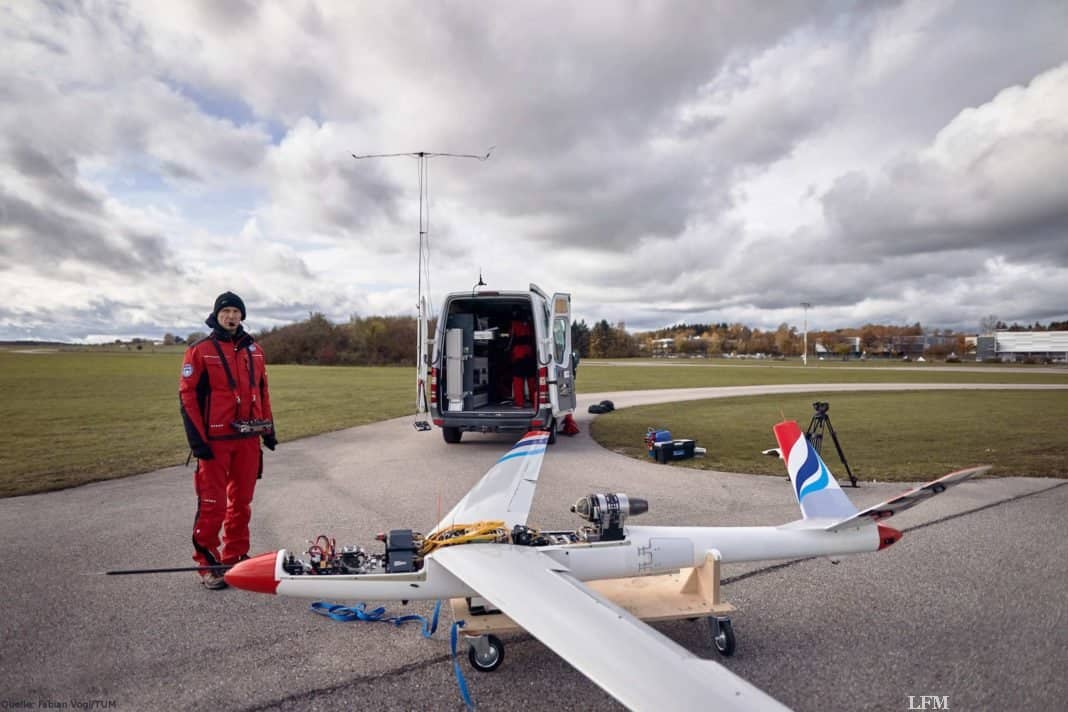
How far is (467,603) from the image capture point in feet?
12.4

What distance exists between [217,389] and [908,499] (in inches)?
213

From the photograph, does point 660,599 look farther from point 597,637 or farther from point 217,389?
point 217,389

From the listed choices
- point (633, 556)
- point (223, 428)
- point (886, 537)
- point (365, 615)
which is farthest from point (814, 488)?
point (223, 428)

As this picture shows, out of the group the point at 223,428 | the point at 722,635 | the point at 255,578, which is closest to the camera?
the point at 255,578

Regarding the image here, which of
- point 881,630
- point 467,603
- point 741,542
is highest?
point 741,542

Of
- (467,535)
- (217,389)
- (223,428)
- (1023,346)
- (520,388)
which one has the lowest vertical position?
(467,535)

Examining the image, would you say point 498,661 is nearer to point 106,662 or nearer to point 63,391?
point 106,662

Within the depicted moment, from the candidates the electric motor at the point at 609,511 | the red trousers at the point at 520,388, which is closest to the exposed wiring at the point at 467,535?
the electric motor at the point at 609,511

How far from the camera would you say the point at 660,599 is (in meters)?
3.96

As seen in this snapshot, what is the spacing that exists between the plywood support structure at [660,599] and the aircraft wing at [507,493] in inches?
24.2

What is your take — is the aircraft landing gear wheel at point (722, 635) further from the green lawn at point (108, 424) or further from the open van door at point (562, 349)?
the green lawn at point (108, 424)

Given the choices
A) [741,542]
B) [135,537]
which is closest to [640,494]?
[741,542]

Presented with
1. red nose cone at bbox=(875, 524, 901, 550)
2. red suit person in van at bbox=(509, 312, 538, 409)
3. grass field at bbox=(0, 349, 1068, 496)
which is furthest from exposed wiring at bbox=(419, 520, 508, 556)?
red suit person in van at bbox=(509, 312, 538, 409)

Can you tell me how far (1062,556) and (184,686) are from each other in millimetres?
7581
